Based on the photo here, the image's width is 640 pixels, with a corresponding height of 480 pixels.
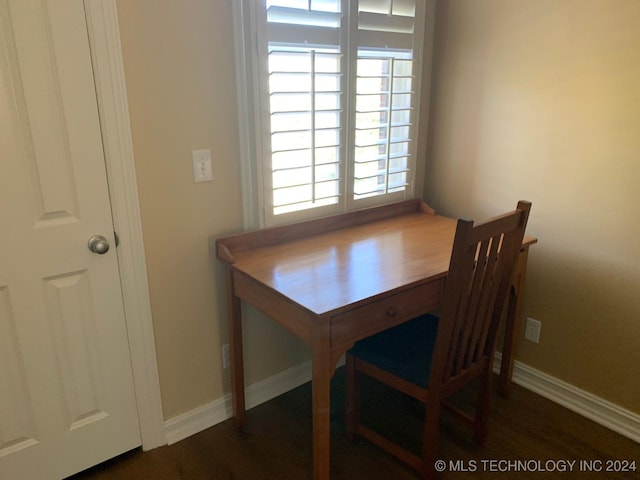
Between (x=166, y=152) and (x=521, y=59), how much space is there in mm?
1551

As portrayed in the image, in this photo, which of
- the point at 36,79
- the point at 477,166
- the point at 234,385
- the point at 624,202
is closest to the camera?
the point at 36,79

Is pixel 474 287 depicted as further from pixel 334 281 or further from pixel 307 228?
pixel 307 228

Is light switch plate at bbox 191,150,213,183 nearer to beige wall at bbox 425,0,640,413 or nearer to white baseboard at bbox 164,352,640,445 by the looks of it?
white baseboard at bbox 164,352,640,445

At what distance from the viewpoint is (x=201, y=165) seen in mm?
1831

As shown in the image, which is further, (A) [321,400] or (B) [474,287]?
(B) [474,287]

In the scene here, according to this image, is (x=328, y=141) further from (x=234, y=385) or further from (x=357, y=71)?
(x=234, y=385)

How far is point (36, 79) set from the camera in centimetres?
144

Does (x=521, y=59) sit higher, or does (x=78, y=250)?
(x=521, y=59)

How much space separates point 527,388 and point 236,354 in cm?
142

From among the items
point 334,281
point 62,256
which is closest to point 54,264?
point 62,256

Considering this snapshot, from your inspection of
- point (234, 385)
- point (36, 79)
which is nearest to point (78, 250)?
point (36, 79)

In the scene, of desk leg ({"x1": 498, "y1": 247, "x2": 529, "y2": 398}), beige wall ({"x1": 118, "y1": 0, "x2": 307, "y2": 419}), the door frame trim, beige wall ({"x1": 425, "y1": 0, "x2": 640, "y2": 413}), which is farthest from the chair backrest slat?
the door frame trim

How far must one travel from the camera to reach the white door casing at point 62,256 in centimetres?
144

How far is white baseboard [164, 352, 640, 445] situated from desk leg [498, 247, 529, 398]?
14cm
